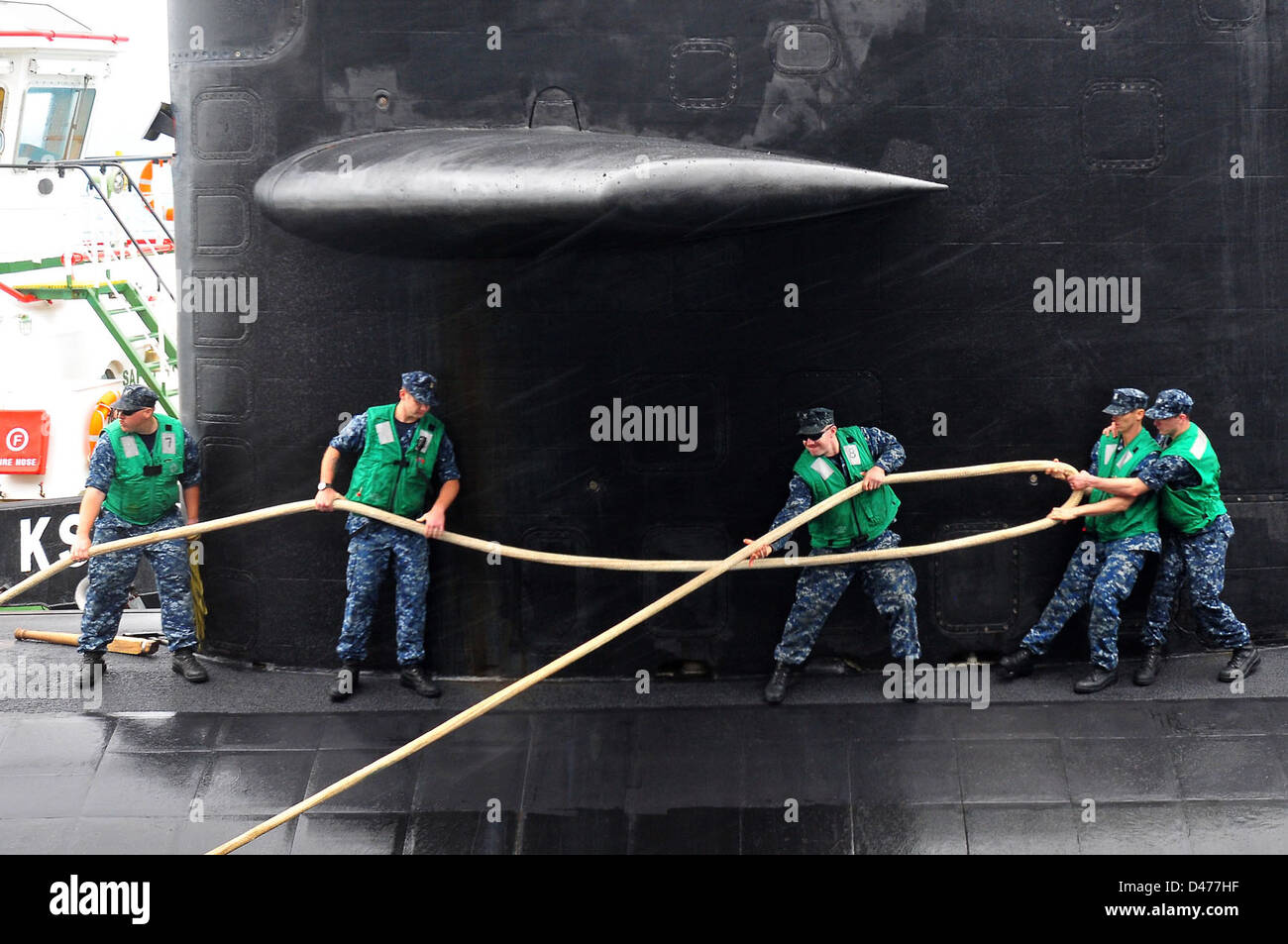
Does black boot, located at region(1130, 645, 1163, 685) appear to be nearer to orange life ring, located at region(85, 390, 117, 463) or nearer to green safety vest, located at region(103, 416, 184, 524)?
green safety vest, located at region(103, 416, 184, 524)

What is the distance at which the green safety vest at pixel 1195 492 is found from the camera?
684 cm

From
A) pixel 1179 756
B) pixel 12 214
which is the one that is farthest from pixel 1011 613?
pixel 12 214

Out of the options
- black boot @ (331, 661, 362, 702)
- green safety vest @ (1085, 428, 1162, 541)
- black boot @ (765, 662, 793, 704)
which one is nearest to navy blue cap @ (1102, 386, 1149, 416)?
green safety vest @ (1085, 428, 1162, 541)

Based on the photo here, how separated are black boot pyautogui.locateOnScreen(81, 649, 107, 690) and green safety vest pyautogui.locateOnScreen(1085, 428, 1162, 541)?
551 centimetres

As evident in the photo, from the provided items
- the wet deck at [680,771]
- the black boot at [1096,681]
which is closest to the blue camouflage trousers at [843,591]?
the wet deck at [680,771]

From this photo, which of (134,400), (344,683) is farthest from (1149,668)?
(134,400)

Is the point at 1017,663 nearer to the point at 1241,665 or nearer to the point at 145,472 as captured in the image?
the point at 1241,665

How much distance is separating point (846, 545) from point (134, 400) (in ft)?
13.0

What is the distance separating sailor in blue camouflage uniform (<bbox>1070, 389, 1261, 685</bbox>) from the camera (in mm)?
6828

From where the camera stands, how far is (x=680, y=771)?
663cm

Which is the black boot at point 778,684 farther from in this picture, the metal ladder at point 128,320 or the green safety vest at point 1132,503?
the metal ladder at point 128,320

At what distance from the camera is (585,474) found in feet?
22.6

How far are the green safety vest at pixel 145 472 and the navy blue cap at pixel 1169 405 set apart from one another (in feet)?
16.6
